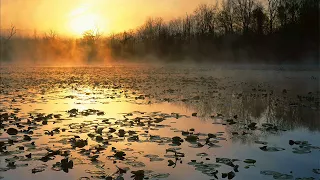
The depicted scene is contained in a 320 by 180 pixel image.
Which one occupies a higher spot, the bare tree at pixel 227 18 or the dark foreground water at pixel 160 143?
the bare tree at pixel 227 18

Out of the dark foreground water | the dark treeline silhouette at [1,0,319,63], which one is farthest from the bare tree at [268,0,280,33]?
the dark foreground water

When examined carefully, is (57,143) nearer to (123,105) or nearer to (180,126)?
(180,126)

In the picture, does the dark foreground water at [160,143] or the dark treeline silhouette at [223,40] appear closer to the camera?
the dark foreground water at [160,143]

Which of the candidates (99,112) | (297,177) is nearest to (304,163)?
(297,177)

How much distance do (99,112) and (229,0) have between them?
79.5 m

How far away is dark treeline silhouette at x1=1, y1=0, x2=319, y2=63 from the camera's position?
5819 centimetres

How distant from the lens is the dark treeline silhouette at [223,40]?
191ft

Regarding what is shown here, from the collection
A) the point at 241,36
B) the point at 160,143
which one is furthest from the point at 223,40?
the point at 160,143

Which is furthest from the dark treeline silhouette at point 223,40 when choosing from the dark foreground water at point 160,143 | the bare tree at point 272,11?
the dark foreground water at point 160,143

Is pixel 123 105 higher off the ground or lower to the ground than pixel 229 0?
lower

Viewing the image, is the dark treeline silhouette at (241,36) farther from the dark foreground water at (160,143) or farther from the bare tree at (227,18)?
the dark foreground water at (160,143)

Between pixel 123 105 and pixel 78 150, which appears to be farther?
pixel 123 105

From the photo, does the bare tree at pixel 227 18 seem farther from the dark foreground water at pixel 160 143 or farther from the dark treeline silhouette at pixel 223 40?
the dark foreground water at pixel 160 143

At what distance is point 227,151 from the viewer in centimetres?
751
